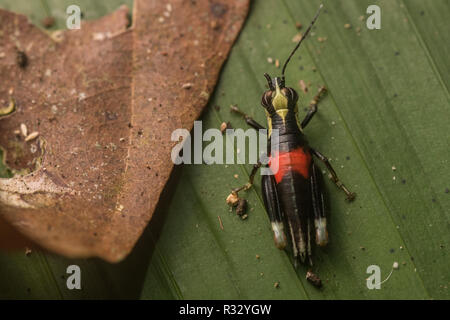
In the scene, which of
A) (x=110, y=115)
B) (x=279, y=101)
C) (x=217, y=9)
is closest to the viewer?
(x=279, y=101)

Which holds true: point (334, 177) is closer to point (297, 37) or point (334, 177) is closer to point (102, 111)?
point (297, 37)

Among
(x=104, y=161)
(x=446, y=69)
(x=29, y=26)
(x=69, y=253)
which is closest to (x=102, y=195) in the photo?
(x=104, y=161)

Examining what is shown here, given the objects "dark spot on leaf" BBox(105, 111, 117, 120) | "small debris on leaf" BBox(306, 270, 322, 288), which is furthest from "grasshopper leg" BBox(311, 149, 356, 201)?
"dark spot on leaf" BBox(105, 111, 117, 120)

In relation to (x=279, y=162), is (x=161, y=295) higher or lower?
lower

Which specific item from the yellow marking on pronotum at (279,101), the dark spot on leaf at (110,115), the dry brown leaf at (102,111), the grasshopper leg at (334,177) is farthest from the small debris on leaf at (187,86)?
the grasshopper leg at (334,177)

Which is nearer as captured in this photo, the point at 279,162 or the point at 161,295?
the point at 279,162

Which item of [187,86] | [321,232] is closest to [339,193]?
[321,232]

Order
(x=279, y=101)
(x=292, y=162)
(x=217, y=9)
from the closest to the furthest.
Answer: (x=292, y=162)
(x=279, y=101)
(x=217, y=9)

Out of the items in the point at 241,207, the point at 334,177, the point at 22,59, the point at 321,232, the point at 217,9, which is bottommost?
the point at 321,232
